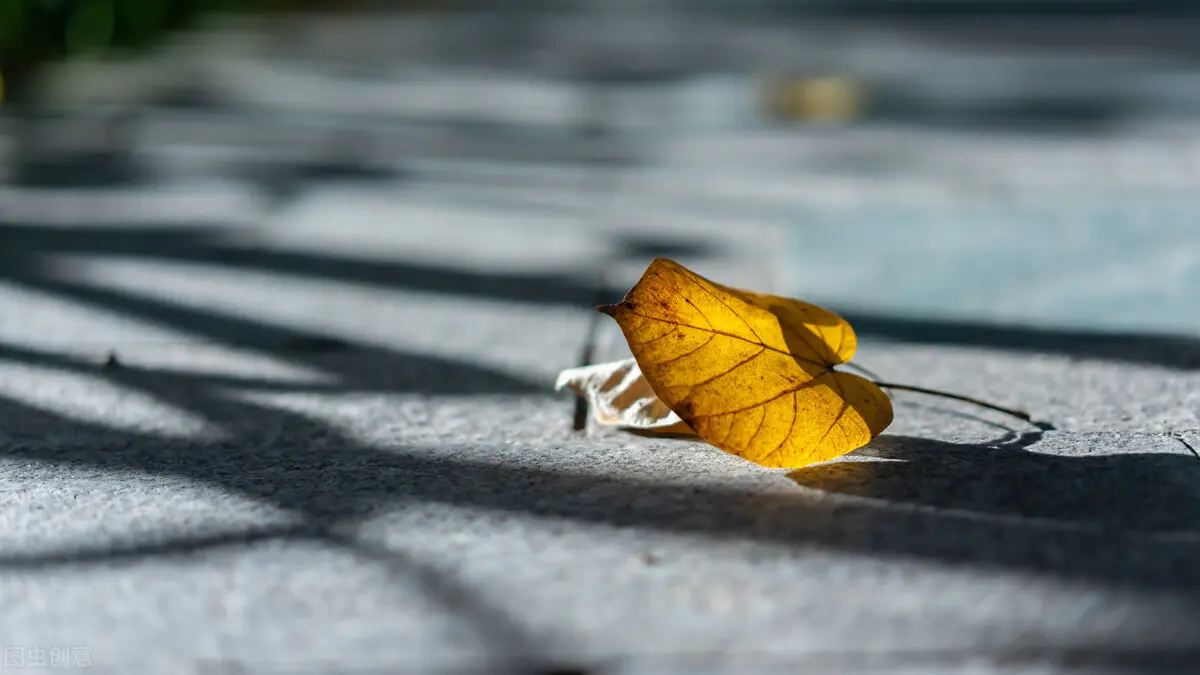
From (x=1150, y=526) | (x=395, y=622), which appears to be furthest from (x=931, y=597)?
(x=395, y=622)

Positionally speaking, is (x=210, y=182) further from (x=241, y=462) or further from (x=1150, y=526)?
(x=1150, y=526)

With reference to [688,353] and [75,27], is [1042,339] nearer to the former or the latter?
[688,353]

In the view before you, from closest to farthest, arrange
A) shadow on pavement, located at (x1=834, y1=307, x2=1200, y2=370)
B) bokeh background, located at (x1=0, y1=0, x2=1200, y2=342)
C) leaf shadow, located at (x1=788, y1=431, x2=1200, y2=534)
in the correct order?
leaf shadow, located at (x1=788, y1=431, x2=1200, y2=534)
shadow on pavement, located at (x1=834, y1=307, x2=1200, y2=370)
bokeh background, located at (x1=0, y1=0, x2=1200, y2=342)

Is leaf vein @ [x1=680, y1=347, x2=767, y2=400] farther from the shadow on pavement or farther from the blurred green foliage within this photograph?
the blurred green foliage

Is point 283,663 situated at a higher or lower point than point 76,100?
lower

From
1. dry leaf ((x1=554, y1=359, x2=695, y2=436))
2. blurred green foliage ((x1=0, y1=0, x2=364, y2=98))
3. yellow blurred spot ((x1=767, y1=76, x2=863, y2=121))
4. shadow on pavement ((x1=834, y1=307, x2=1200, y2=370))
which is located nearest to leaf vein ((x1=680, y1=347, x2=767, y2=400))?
dry leaf ((x1=554, y1=359, x2=695, y2=436))

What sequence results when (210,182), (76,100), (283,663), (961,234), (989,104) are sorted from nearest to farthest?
1. (283,663)
2. (961,234)
3. (210,182)
4. (989,104)
5. (76,100)

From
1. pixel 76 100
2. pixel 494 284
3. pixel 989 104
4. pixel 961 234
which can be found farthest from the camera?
pixel 76 100
